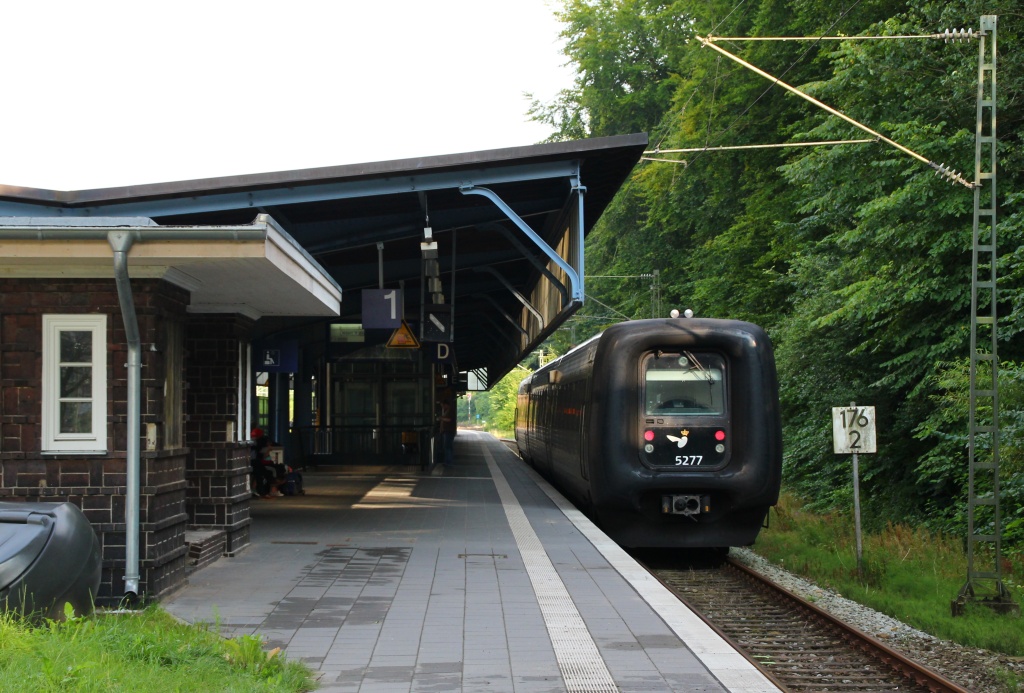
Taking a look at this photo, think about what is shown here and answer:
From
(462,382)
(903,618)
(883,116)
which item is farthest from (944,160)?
(462,382)

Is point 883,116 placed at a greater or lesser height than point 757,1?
lesser

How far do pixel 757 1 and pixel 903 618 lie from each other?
67.8 ft

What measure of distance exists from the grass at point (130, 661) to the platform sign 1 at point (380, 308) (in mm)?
9370

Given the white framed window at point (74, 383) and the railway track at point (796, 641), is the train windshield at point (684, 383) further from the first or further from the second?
the white framed window at point (74, 383)

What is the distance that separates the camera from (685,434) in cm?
1295

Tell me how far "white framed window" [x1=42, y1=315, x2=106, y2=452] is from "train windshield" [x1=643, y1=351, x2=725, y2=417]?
670 cm

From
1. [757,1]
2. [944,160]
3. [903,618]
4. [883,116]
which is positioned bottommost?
[903,618]

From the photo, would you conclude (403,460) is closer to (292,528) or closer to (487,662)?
(292,528)

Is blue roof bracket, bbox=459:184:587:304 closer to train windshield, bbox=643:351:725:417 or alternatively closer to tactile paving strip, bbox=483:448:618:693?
train windshield, bbox=643:351:725:417

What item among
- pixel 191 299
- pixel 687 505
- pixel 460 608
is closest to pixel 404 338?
pixel 687 505

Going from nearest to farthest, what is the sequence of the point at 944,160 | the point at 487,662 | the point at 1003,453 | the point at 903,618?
the point at 487,662
the point at 903,618
the point at 1003,453
the point at 944,160

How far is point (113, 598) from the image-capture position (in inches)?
328

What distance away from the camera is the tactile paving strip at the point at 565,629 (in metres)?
5.98

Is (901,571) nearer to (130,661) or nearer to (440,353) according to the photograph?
(130,661)
